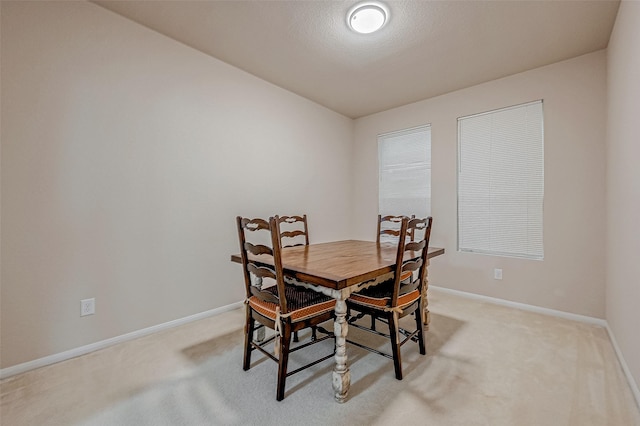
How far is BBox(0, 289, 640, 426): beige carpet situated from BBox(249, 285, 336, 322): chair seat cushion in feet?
1.44

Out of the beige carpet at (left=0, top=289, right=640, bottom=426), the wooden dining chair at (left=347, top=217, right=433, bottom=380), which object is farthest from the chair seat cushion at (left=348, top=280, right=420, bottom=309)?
the beige carpet at (left=0, top=289, right=640, bottom=426)

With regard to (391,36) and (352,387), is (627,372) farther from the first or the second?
(391,36)

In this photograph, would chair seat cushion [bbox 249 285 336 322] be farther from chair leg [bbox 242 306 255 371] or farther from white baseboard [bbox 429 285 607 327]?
white baseboard [bbox 429 285 607 327]

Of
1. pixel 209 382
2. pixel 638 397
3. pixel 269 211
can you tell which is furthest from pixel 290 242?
pixel 638 397

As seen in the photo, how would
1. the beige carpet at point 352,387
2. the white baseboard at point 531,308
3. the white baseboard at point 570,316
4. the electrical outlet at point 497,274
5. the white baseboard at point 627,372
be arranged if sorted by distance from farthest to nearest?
the electrical outlet at point 497,274
the white baseboard at point 531,308
the white baseboard at point 570,316
the white baseboard at point 627,372
the beige carpet at point 352,387

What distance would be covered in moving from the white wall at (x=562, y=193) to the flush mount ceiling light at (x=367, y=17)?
179 cm

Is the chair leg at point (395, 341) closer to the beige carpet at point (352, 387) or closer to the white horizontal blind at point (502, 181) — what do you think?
the beige carpet at point (352, 387)

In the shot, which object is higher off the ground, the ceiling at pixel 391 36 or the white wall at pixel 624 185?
the ceiling at pixel 391 36

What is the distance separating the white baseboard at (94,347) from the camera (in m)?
1.81

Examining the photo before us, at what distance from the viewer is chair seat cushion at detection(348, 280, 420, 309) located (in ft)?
5.88

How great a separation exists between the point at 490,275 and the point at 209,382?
9.87 feet

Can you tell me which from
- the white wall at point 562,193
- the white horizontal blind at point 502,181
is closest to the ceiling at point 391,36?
the white wall at point 562,193

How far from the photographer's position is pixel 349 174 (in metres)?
4.55

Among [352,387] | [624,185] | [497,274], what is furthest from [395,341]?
[497,274]
